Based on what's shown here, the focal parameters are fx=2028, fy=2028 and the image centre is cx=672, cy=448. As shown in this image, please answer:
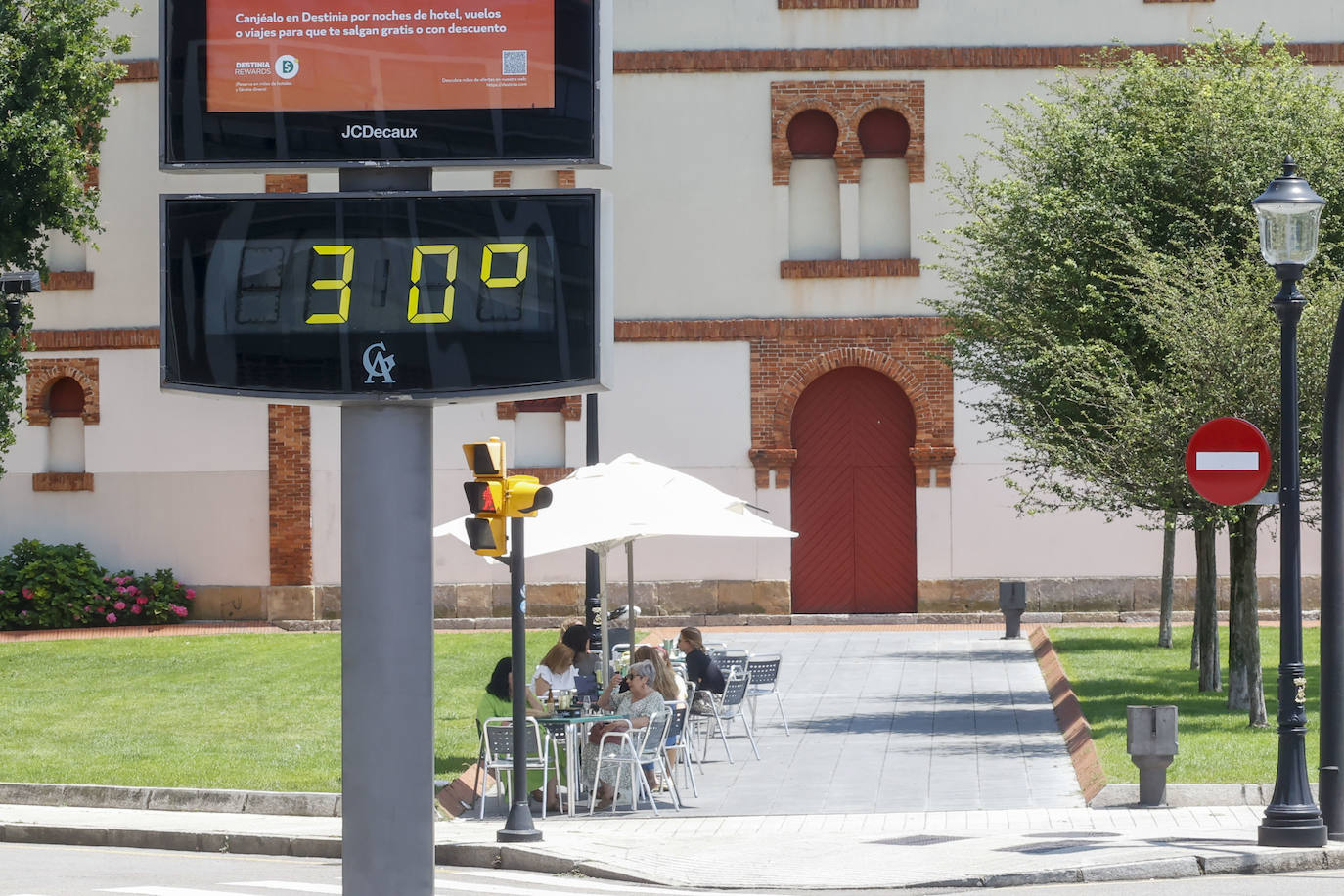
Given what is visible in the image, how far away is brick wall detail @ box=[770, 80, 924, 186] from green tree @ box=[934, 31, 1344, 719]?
9.31 meters

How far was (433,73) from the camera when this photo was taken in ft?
21.7

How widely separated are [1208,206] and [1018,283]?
215 cm

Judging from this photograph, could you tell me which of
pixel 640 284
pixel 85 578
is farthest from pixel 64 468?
pixel 640 284

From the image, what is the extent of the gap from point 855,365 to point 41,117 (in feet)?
41.4

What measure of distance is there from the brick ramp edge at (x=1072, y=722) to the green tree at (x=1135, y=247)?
1708mm

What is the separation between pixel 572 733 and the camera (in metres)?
15.2

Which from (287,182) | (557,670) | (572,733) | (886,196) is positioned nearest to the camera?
(572,733)

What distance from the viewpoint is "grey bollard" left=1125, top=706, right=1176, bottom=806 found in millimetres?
13883

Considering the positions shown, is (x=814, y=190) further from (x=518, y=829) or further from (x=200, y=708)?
(x=518, y=829)

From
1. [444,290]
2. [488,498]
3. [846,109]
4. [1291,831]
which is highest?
[846,109]

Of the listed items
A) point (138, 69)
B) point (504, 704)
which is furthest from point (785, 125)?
point (504, 704)

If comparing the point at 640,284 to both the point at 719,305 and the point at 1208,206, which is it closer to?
the point at 719,305

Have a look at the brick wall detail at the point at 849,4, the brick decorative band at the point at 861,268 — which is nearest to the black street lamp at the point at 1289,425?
the brick decorative band at the point at 861,268

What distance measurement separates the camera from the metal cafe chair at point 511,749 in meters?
15.0
